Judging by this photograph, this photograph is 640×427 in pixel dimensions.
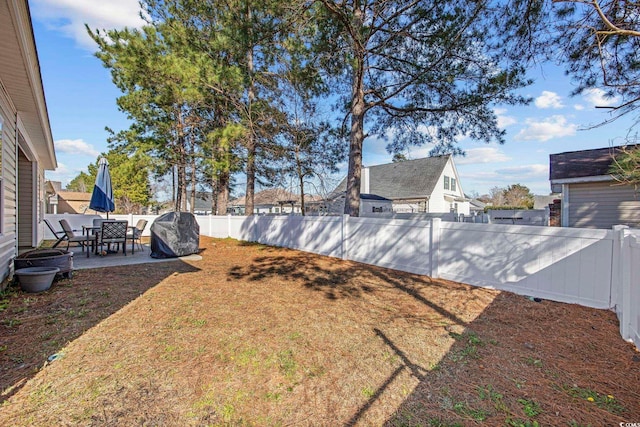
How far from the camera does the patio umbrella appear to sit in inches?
347

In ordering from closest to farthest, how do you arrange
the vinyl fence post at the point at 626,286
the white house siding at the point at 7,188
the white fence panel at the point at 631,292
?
the white fence panel at the point at 631,292 < the vinyl fence post at the point at 626,286 < the white house siding at the point at 7,188

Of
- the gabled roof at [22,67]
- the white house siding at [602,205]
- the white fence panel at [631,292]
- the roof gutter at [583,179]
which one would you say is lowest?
the white fence panel at [631,292]

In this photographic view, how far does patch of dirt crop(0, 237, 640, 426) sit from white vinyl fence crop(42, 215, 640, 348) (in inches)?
10.6

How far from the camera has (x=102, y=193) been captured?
893cm

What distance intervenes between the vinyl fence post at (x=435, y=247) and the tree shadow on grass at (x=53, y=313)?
199 inches

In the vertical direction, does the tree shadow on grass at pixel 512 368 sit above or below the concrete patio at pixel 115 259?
below

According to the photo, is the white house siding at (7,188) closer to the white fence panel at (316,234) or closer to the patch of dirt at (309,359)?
the patch of dirt at (309,359)

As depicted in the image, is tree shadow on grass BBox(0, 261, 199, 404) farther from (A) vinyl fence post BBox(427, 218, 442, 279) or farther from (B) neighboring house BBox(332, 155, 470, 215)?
(B) neighboring house BBox(332, 155, 470, 215)

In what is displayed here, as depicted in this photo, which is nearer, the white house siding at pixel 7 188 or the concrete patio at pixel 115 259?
the white house siding at pixel 7 188

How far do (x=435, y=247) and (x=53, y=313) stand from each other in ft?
19.1

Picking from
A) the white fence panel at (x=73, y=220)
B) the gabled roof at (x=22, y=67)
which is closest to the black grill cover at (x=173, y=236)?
the gabled roof at (x=22, y=67)

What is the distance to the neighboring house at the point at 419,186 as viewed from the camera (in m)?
23.8

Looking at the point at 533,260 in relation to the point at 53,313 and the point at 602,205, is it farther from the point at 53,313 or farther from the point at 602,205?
the point at 602,205

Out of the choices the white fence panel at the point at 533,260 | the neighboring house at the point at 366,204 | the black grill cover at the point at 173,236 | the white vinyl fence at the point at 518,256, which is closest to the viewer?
the white vinyl fence at the point at 518,256
